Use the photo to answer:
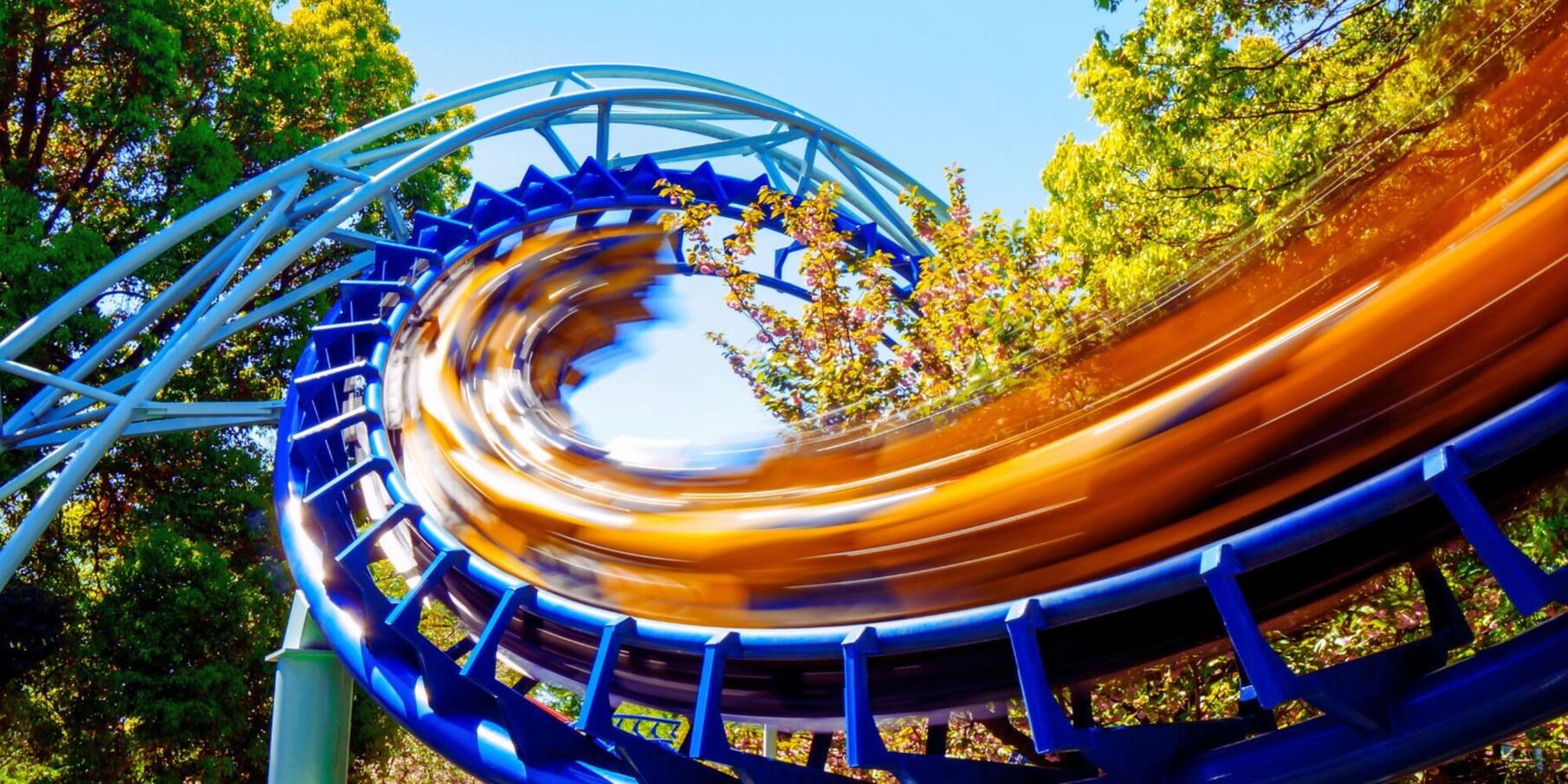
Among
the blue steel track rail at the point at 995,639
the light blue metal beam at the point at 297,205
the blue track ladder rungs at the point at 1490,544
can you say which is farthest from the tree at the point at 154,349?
the blue track ladder rungs at the point at 1490,544

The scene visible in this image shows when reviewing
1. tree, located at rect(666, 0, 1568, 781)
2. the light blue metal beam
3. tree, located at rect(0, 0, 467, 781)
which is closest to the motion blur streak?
tree, located at rect(666, 0, 1568, 781)

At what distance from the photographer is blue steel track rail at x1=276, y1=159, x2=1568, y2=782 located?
304 centimetres

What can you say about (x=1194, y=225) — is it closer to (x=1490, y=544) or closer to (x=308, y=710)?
(x=1490, y=544)

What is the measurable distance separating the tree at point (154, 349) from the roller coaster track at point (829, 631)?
3.18 m

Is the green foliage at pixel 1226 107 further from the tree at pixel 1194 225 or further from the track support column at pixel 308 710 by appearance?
the track support column at pixel 308 710

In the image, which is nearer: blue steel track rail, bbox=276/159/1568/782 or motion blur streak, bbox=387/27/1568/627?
blue steel track rail, bbox=276/159/1568/782

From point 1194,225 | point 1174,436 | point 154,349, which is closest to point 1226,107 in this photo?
point 1194,225

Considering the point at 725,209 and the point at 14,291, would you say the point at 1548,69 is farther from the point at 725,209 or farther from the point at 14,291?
the point at 14,291

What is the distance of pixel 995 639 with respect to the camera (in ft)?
12.7

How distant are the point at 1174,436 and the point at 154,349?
13.5 m

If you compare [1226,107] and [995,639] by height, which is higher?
[1226,107]

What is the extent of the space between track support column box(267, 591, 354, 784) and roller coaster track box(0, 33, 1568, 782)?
44cm

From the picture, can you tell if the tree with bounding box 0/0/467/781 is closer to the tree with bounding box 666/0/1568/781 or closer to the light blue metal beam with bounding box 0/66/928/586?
the light blue metal beam with bounding box 0/66/928/586

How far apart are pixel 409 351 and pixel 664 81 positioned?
16.0 ft
